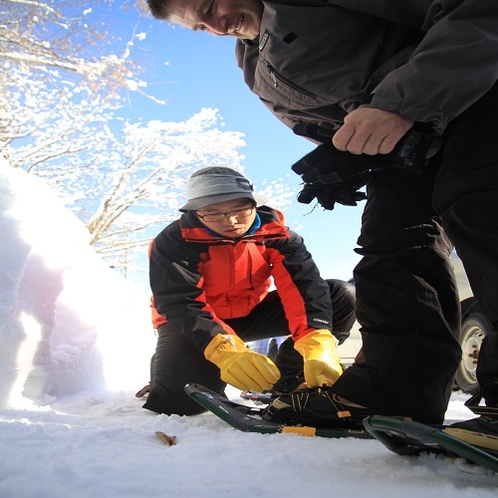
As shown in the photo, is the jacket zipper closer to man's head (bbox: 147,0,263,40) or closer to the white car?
man's head (bbox: 147,0,263,40)

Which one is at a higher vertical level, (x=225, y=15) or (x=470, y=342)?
(x=225, y=15)

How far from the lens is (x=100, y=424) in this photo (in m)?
1.58

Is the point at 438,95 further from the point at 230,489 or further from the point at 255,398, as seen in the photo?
the point at 255,398

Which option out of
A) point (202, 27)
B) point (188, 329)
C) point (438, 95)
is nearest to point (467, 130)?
point (438, 95)

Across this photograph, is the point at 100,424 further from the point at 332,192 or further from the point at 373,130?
the point at 373,130

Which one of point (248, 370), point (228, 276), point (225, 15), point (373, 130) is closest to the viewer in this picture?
point (373, 130)

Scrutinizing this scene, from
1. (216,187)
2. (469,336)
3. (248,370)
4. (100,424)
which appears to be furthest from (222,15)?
(469,336)

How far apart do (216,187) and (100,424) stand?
1.21m

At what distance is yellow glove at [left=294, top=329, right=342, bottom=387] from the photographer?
5.90 feet

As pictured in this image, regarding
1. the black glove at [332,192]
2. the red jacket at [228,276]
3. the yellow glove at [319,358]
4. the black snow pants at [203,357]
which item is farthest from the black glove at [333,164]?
the black snow pants at [203,357]

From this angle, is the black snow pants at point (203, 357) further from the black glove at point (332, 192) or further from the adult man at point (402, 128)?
the black glove at point (332, 192)

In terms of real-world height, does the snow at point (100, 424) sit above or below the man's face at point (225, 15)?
below

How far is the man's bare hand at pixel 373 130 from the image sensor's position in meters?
1.01

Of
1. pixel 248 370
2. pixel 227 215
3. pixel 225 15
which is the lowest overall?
pixel 248 370
